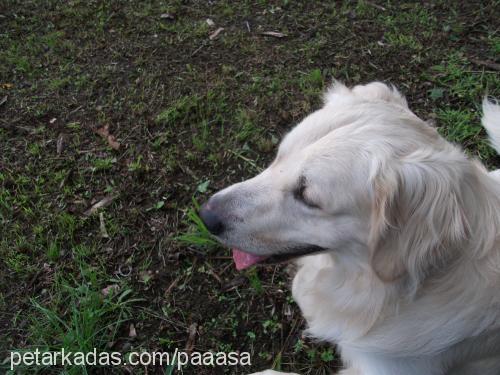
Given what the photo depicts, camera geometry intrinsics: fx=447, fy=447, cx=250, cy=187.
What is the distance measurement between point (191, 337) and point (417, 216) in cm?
150

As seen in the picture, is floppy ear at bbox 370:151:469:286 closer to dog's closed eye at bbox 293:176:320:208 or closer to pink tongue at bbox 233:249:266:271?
dog's closed eye at bbox 293:176:320:208

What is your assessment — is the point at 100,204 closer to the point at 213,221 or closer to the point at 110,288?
the point at 110,288

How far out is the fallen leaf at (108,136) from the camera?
339 centimetres

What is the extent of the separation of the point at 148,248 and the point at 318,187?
1502 millimetres

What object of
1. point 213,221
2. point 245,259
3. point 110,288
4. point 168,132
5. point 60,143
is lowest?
point 110,288

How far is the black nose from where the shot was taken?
1.93 meters

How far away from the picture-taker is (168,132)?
3.42 meters

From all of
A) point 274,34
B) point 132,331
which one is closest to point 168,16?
point 274,34

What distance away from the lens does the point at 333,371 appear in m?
2.44

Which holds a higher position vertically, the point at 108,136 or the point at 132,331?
the point at 108,136

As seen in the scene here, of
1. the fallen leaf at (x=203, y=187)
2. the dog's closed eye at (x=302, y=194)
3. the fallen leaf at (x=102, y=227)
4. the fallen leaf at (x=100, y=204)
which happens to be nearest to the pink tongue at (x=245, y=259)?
the dog's closed eye at (x=302, y=194)

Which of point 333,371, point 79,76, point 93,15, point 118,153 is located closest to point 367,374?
point 333,371

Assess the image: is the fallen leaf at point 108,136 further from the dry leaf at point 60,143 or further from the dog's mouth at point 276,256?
the dog's mouth at point 276,256

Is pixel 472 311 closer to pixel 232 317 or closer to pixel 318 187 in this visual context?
pixel 318 187
